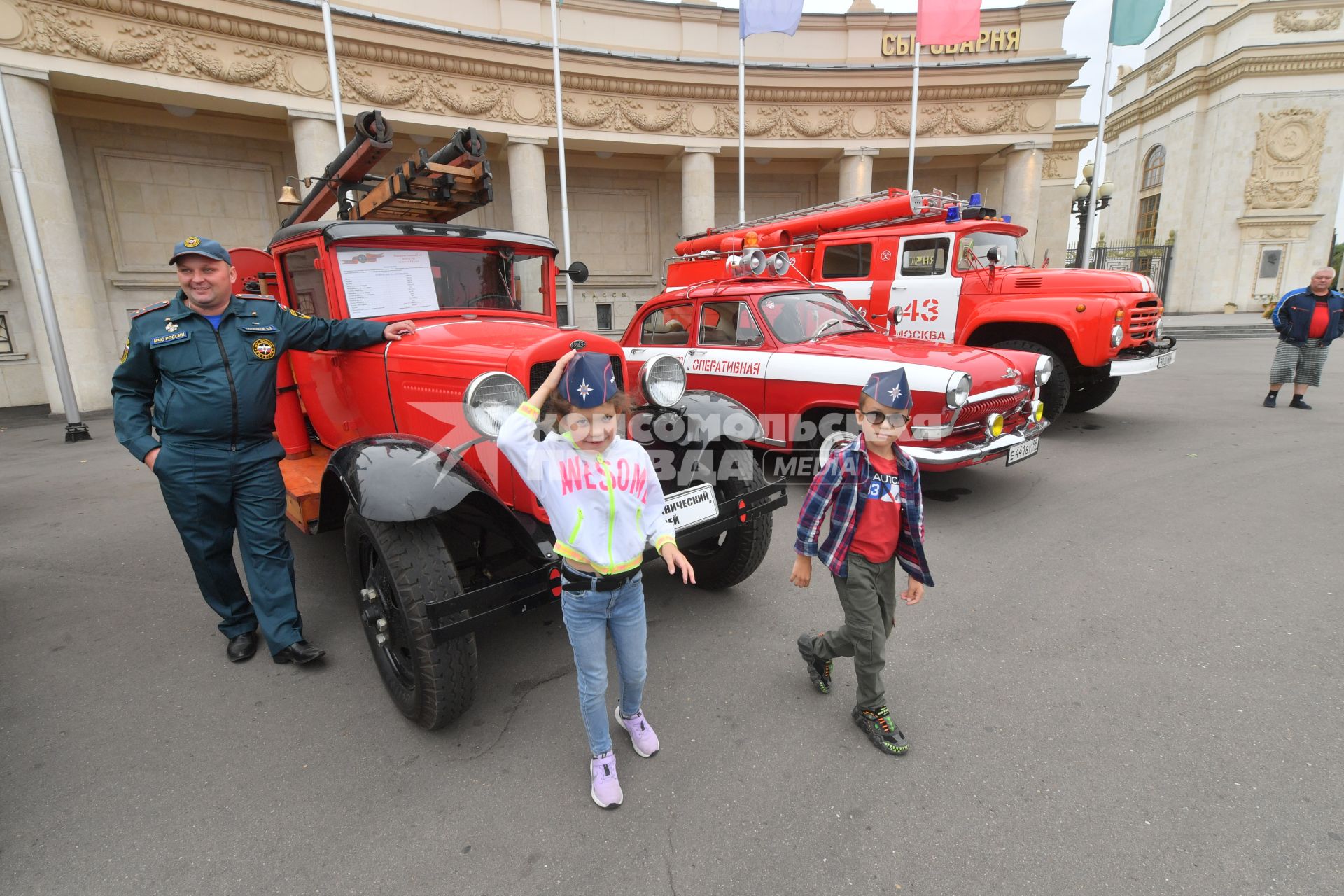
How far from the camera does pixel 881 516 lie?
242 cm

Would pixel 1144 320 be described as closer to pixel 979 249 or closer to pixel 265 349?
pixel 979 249

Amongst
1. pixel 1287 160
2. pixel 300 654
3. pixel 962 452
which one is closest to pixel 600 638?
pixel 300 654

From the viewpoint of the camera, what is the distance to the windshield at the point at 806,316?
5469mm

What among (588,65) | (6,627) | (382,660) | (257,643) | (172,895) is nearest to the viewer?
(172,895)

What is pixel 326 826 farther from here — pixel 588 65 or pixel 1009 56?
pixel 1009 56

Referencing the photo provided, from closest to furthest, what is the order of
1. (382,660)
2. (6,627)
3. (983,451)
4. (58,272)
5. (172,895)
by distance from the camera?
1. (172,895)
2. (382,660)
3. (6,627)
4. (983,451)
5. (58,272)

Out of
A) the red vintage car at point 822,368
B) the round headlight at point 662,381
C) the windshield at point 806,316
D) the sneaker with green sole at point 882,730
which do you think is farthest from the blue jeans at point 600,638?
the windshield at point 806,316

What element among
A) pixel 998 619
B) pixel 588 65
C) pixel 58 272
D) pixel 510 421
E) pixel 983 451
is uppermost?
pixel 588 65

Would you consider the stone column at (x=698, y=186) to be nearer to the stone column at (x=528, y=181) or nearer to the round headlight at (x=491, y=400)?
the stone column at (x=528, y=181)

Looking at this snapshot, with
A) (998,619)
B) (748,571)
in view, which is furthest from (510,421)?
(998,619)

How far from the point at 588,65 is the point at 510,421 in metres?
16.3

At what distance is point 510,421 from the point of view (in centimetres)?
201

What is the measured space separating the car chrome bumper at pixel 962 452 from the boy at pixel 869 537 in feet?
7.54

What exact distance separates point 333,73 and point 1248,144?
104 feet
